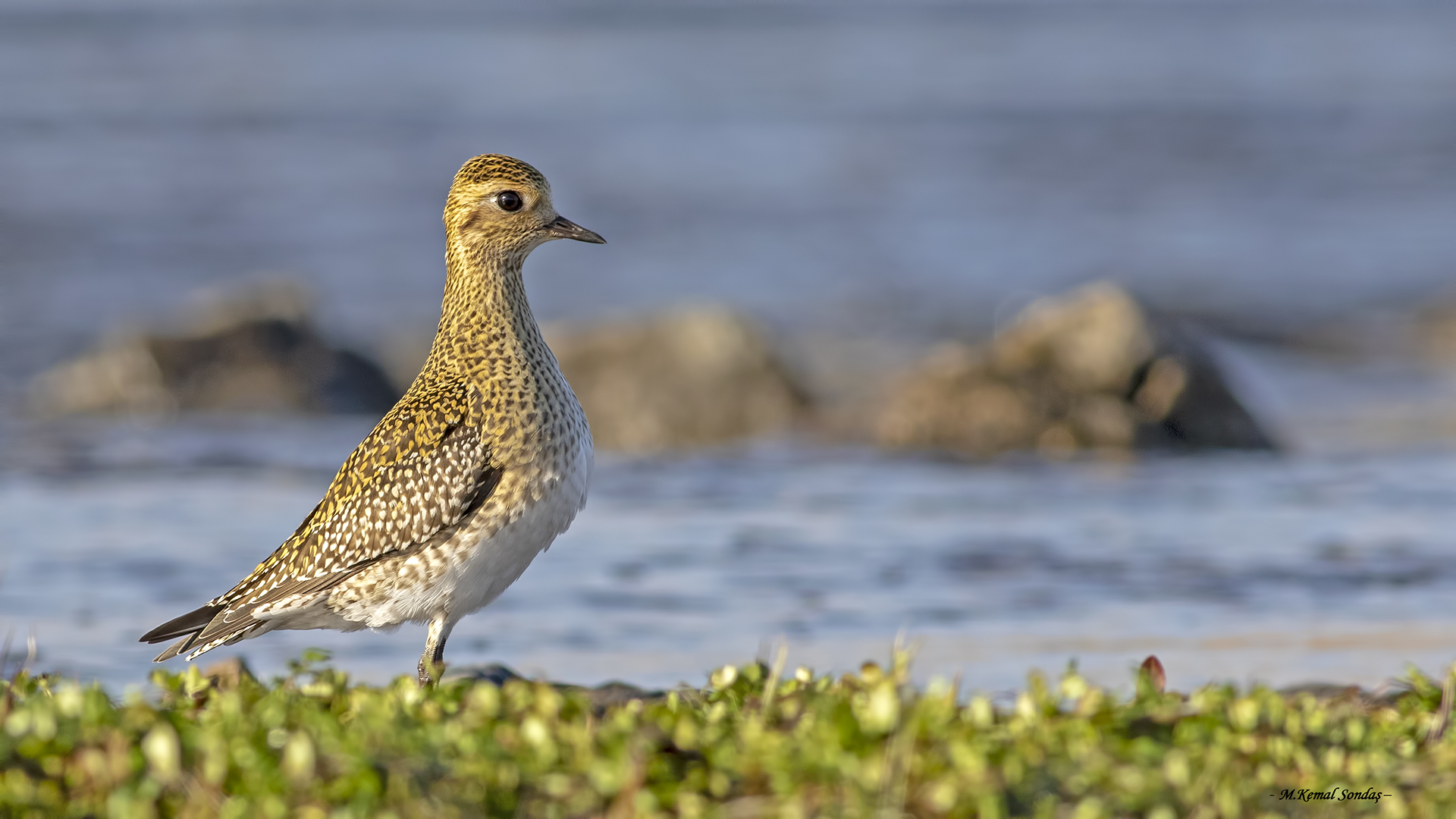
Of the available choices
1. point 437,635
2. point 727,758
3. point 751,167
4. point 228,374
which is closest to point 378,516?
point 437,635

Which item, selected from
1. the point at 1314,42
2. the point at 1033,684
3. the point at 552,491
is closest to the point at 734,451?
the point at 552,491

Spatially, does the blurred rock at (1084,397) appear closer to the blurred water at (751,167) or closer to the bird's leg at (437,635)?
the blurred water at (751,167)

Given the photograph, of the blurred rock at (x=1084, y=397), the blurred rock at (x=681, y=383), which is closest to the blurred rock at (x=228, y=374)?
the blurred rock at (x=681, y=383)

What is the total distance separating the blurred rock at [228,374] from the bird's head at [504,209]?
7594mm

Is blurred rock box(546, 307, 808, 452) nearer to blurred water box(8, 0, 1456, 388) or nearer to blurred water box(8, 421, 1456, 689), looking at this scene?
blurred water box(8, 421, 1456, 689)

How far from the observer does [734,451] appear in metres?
12.9

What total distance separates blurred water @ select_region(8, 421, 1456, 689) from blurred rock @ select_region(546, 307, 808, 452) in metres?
0.62

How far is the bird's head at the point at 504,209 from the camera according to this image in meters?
6.85

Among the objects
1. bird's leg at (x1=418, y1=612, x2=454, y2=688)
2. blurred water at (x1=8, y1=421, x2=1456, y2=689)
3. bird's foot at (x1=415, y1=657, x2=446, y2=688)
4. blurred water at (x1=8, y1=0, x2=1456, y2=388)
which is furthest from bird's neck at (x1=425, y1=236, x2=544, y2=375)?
blurred water at (x1=8, y1=0, x2=1456, y2=388)

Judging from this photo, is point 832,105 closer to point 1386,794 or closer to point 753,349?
point 753,349

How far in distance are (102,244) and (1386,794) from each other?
64.7 ft

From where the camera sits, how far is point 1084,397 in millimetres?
12648

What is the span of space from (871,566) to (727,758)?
5511mm

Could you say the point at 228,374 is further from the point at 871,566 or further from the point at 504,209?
the point at 504,209
